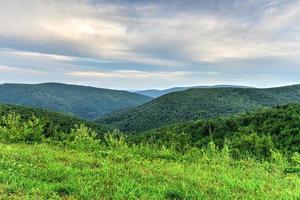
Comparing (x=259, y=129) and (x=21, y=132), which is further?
(x=259, y=129)

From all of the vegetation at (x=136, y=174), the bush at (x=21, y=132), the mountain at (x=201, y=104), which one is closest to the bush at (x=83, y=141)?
the vegetation at (x=136, y=174)

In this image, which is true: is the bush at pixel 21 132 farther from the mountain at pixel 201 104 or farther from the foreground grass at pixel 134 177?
the mountain at pixel 201 104

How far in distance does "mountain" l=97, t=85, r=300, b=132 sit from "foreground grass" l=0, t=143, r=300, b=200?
113077 mm

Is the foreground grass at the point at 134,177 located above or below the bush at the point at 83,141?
below

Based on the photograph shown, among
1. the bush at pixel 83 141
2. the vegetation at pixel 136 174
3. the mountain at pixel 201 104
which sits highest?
the bush at pixel 83 141

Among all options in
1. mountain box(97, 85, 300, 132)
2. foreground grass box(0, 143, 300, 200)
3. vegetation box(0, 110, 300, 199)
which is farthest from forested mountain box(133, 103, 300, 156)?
mountain box(97, 85, 300, 132)

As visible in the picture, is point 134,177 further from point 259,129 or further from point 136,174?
point 259,129

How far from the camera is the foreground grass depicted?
6469mm

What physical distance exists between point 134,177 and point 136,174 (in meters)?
0.22

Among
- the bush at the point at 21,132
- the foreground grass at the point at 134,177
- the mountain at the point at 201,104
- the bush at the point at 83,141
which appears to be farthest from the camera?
the mountain at the point at 201,104

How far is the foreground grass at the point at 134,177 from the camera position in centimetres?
647

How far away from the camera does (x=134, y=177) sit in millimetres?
7672

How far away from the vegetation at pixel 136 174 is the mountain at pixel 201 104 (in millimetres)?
112236

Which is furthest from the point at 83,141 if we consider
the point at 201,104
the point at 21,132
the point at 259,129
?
the point at 201,104
